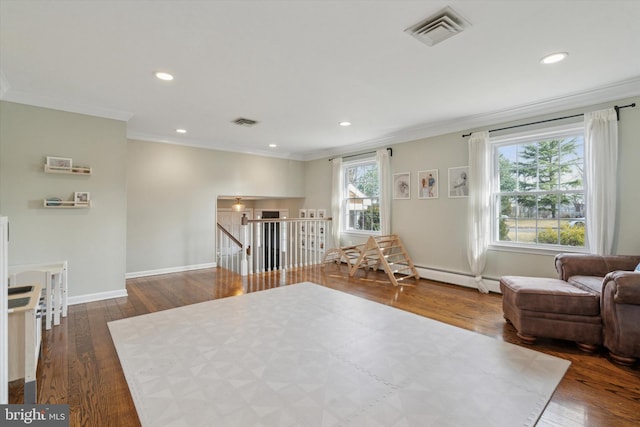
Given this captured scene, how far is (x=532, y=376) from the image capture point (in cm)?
204

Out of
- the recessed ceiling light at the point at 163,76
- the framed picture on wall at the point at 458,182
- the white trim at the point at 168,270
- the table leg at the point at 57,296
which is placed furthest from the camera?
the white trim at the point at 168,270

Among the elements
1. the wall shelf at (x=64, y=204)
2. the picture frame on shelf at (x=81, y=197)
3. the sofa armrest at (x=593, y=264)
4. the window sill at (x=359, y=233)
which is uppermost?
the picture frame on shelf at (x=81, y=197)

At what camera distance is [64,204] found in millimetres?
3486

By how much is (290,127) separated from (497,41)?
3.06 meters

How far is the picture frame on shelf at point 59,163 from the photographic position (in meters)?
3.41

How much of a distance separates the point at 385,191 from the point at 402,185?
33cm

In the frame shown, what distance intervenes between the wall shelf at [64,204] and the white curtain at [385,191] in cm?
441

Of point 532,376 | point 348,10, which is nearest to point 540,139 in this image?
point 532,376

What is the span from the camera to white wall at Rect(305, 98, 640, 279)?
3082 millimetres

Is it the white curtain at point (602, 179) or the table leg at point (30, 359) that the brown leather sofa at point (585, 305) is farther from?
the table leg at point (30, 359)

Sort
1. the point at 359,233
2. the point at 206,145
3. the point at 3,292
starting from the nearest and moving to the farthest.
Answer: the point at 3,292
the point at 206,145
the point at 359,233

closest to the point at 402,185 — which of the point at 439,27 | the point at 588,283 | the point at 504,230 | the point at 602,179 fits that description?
the point at 504,230

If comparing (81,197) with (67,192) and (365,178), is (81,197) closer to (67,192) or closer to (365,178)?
(67,192)

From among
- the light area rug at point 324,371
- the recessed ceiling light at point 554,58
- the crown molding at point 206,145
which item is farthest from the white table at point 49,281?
the recessed ceiling light at point 554,58
